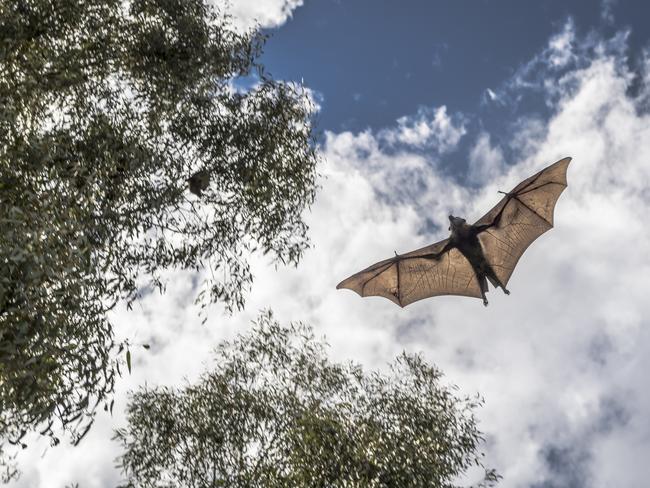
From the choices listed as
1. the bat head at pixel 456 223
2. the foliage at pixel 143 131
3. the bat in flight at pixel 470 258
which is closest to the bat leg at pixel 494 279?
the bat in flight at pixel 470 258

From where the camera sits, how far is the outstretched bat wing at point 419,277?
57.3 feet

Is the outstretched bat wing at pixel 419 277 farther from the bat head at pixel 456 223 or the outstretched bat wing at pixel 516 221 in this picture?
the outstretched bat wing at pixel 516 221

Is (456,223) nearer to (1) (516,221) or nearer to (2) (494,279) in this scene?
(1) (516,221)

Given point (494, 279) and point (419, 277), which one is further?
point (419, 277)

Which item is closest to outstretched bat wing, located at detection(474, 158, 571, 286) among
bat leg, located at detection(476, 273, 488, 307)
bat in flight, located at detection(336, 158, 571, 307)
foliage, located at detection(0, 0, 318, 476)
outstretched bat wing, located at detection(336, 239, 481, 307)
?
bat in flight, located at detection(336, 158, 571, 307)

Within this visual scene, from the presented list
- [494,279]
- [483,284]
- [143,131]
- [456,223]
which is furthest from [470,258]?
[143,131]

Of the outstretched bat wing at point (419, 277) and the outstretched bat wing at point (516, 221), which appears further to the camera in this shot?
the outstretched bat wing at point (419, 277)

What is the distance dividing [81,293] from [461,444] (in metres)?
10.6

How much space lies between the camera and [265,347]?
15344 mm

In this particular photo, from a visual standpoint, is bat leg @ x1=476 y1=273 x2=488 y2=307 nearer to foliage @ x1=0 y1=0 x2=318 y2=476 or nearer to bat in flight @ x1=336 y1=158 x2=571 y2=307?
bat in flight @ x1=336 y1=158 x2=571 y2=307

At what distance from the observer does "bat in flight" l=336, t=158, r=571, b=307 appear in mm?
16938

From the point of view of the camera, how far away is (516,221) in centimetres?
1727

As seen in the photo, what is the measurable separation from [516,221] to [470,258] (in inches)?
80.4

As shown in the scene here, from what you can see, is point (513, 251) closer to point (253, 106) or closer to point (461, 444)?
point (461, 444)
